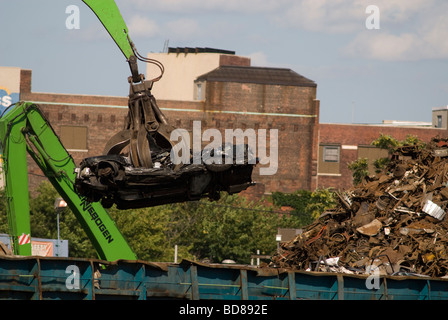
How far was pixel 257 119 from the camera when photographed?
224 ft

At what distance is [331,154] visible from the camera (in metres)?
71.0

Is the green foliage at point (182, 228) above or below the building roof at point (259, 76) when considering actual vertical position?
below

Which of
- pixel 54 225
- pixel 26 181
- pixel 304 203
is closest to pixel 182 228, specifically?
pixel 54 225

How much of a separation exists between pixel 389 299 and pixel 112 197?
19.2 ft

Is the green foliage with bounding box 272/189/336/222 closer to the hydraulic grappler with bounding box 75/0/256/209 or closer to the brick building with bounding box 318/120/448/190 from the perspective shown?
the brick building with bounding box 318/120/448/190

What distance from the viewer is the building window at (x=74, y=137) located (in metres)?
65.9

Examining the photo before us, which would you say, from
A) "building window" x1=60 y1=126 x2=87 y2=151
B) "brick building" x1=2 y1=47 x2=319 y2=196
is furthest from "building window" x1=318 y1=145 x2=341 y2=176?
"building window" x1=60 y1=126 x2=87 y2=151

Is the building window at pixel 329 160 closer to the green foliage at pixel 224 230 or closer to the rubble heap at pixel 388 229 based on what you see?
the green foliage at pixel 224 230

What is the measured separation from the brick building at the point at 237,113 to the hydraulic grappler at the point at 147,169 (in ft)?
165

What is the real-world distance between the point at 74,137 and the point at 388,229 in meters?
49.1

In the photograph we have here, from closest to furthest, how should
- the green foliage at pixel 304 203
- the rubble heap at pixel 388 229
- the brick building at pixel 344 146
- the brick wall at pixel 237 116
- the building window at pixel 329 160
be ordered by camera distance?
the rubble heap at pixel 388 229 → the green foliage at pixel 304 203 → the brick wall at pixel 237 116 → the brick building at pixel 344 146 → the building window at pixel 329 160

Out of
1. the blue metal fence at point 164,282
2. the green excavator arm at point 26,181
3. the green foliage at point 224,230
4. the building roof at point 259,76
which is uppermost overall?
the building roof at point 259,76

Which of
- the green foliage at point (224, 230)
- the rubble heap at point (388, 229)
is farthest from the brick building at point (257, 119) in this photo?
the rubble heap at point (388, 229)

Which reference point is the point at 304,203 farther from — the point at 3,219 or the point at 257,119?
the point at 3,219
